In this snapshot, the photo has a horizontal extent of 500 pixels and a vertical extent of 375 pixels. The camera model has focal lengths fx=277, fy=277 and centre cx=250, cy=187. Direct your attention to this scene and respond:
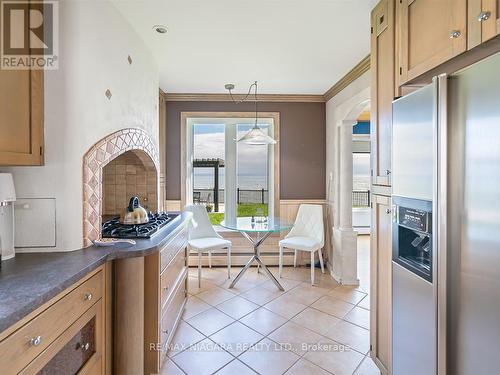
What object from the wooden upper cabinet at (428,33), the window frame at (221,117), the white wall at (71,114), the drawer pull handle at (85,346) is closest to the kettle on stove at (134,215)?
the white wall at (71,114)

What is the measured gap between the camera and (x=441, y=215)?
3.98ft

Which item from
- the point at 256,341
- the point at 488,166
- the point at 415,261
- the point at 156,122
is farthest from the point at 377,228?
the point at 156,122

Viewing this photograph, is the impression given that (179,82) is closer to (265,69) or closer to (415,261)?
(265,69)

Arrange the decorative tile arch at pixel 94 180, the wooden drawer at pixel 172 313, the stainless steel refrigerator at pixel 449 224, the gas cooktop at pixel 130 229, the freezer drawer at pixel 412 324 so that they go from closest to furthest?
the stainless steel refrigerator at pixel 449 224 → the freezer drawer at pixel 412 324 → the decorative tile arch at pixel 94 180 → the gas cooktop at pixel 130 229 → the wooden drawer at pixel 172 313

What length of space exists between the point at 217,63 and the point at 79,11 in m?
1.55

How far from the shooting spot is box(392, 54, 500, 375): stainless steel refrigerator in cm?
102

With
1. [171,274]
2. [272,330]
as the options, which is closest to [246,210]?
[272,330]

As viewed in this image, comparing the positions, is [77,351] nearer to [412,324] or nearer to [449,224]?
[412,324]

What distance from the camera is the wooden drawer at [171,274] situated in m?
1.99

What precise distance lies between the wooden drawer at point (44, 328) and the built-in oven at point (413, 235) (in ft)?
5.41

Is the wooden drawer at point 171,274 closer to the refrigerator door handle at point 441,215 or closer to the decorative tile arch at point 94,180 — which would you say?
the decorative tile arch at point 94,180

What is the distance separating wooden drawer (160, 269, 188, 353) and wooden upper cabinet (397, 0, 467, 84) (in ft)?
7.32

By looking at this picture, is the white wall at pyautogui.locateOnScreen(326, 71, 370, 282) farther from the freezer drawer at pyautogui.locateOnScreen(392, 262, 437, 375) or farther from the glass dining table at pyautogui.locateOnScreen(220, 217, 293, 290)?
the freezer drawer at pyautogui.locateOnScreen(392, 262, 437, 375)

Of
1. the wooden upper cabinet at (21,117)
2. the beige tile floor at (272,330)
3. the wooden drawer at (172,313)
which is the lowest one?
the beige tile floor at (272,330)
